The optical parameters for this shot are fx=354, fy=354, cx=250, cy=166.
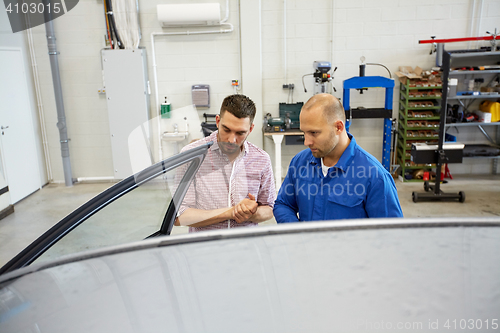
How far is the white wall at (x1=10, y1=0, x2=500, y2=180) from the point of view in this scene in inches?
210

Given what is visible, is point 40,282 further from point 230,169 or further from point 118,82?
point 118,82

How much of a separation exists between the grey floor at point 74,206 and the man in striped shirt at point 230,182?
2359 mm

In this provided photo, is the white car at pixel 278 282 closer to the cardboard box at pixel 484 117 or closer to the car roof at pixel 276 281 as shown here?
the car roof at pixel 276 281

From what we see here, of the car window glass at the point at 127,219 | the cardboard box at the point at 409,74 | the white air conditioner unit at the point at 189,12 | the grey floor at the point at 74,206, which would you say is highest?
the white air conditioner unit at the point at 189,12

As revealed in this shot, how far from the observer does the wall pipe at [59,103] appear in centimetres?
534

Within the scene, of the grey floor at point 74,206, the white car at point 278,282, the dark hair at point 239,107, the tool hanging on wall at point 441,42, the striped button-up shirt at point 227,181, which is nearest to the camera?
the white car at point 278,282

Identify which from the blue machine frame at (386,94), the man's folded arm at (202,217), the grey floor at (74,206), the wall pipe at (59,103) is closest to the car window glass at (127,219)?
the man's folded arm at (202,217)

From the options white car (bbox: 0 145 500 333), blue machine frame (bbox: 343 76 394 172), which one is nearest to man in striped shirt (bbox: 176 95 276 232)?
white car (bbox: 0 145 500 333)

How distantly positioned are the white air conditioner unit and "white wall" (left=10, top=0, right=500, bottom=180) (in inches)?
13.8

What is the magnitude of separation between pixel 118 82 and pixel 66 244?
491 cm

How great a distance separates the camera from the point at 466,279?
59cm

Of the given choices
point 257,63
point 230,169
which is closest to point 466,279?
point 230,169

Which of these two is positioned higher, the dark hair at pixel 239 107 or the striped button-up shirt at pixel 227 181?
the dark hair at pixel 239 107

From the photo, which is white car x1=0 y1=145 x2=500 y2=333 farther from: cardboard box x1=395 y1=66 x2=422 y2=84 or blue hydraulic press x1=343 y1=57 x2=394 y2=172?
cardboard box x1=395 y1=66 x2=422 y2=84
